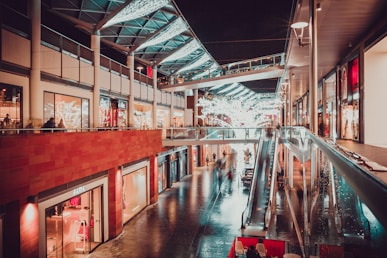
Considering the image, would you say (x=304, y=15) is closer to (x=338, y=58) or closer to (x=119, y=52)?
(x=338, y=58)

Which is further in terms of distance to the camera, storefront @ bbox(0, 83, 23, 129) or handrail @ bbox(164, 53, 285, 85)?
handrail @ bbox(164, 53, 285, 85)

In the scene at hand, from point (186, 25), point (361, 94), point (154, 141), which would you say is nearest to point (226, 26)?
point (186, 25)

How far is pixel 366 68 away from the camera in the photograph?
10.8 metres

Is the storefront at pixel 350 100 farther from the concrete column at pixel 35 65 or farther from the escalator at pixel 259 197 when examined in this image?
the concrete column at pixel 35 65

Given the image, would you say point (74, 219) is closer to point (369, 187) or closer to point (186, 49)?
point (369, 187)

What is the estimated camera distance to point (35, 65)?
11336 mm

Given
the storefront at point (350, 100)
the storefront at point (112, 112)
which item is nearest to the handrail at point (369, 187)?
the storefront at point (350, 100)

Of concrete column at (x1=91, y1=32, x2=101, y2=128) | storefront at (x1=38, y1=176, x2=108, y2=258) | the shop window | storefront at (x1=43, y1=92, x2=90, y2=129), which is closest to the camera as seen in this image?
storefront at (x1=38, y1=176, x2=108, y2=258)

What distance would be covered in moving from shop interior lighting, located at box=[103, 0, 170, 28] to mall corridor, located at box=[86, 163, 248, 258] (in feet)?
35.6

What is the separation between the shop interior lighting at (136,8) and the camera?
15.0 m

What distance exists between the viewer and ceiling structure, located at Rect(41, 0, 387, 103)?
8.86 meters

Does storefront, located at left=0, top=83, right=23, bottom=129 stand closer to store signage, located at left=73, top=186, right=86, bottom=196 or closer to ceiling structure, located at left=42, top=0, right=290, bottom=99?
store signage, located at left=73, top=186, right=86, bottom=196

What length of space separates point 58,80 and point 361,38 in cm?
1235

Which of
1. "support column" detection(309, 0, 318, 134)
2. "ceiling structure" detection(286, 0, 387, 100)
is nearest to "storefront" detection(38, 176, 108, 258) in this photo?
"support column" detection(309, 0, 318, 134)
